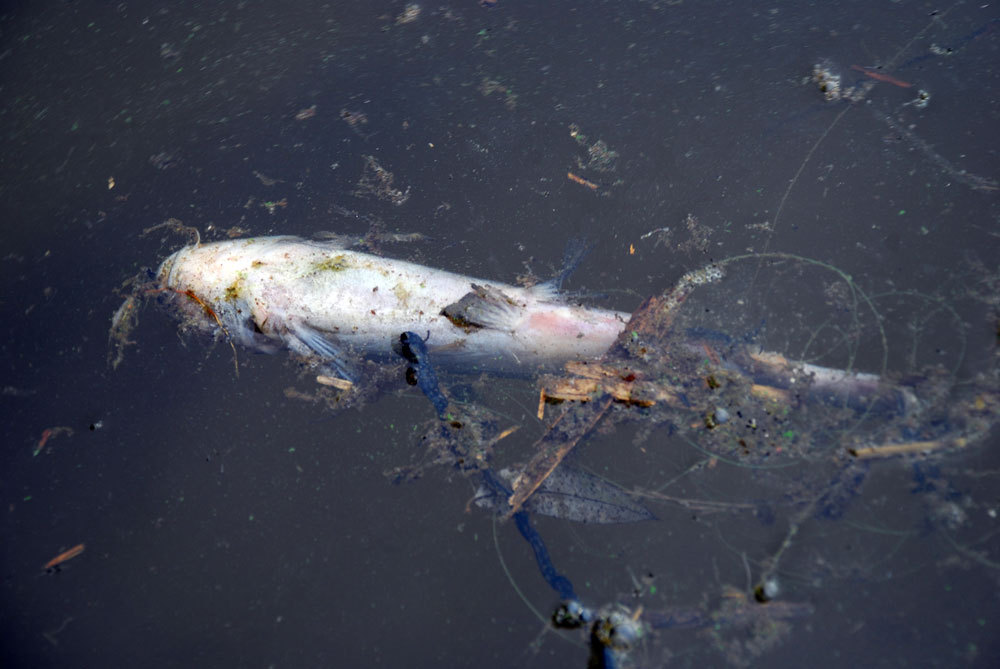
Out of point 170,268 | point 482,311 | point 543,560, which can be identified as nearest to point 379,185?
point 482,311

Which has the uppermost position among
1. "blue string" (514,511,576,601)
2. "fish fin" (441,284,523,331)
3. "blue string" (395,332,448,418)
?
"fish fin" (441,284,523,331)

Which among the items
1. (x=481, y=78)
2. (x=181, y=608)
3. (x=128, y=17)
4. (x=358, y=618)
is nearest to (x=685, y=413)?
(x=358, y=618)

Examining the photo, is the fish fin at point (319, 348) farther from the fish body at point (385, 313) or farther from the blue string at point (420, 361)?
the blue string at point (420, 361)

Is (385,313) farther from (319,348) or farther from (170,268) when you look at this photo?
(170,268)

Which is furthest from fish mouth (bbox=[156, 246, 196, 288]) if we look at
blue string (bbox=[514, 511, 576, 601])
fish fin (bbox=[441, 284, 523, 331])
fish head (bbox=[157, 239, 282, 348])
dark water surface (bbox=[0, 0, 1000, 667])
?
blue string (bbox=[514, 511, 576, 601])

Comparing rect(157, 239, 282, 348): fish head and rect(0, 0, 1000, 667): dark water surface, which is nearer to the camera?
rect(0, 0, 1000, 667): dark water surface

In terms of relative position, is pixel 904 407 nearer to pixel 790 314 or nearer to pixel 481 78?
pixel 790 314

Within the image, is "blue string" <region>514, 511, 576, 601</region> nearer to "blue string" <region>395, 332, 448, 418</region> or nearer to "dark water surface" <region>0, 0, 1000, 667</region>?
"dark water surface" <region>0, 0, 1000, 667</region>

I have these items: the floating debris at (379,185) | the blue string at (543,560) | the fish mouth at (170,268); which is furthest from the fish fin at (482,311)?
the fish mouth at (170,268)
